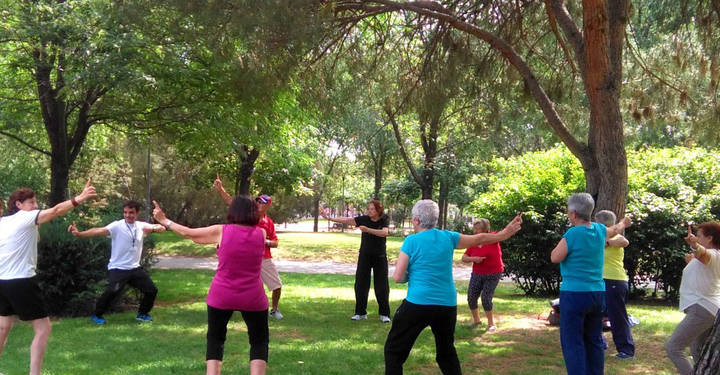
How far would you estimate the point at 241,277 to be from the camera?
15.5 feet

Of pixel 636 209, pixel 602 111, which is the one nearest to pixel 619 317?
pixel 602 111

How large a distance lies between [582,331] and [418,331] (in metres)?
1.55

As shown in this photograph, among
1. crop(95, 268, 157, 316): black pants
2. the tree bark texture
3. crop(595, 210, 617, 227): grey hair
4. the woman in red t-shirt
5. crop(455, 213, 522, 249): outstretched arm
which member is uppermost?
the tree bark texture

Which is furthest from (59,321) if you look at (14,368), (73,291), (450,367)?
(450,367)

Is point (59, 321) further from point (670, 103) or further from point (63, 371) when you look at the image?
point (670, 103)

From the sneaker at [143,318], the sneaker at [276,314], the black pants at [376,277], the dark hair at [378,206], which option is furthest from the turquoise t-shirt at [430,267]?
the sneaker at [143,318]

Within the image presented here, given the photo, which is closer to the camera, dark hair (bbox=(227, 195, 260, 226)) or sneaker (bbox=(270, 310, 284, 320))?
dark hair (bbox=(227, 195, 260, 226))

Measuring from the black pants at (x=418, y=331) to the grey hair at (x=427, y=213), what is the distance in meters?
0.66

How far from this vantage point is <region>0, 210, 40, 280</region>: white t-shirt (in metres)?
5.36

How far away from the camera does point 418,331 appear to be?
15.6ft

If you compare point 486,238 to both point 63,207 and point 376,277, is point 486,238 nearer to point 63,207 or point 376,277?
point 63,207

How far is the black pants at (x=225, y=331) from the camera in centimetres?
469

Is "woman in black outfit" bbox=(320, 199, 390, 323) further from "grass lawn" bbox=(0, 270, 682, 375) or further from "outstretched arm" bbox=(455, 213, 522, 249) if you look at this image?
"outstretched arm" bbox=(455, 213, 522, 249)

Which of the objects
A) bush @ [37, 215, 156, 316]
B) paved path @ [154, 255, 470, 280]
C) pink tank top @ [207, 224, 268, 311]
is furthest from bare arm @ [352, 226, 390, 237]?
paved path @ [154, 255, 470, 280]
